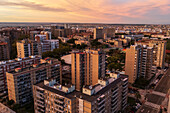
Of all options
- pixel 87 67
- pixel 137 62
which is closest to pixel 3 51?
pixel 87 67

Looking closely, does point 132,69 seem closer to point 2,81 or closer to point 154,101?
point 154,101

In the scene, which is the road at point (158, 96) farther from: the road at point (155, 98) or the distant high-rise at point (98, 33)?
the distant high-rise at point (98, 33)

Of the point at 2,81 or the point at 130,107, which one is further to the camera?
the point at 2,81

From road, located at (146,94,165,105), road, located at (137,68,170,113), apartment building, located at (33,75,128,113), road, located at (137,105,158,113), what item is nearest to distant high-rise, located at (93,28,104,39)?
road, located at (137,68,170,113)

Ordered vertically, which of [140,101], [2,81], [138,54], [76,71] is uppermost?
[138,54]

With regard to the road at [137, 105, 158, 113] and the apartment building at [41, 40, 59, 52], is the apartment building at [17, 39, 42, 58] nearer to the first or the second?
the apartment building at [41, 40, 59, 52]

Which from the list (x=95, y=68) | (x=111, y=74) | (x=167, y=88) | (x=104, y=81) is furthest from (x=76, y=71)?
(x=167, y=88)
